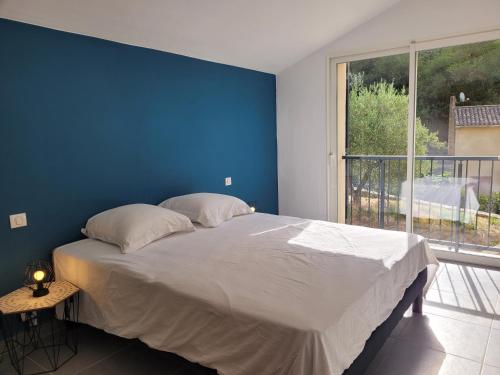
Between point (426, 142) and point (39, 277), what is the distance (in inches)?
146

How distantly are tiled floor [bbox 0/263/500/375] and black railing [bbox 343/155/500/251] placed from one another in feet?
3.50

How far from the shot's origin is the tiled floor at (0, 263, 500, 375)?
2232mm

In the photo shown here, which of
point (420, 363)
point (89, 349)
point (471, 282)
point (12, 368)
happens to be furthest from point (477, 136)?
point (12, 368)

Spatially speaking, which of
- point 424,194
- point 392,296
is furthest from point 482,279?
point 392,296

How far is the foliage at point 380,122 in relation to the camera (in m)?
4.05

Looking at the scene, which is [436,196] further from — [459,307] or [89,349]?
[89,349]

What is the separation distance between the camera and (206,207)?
128 inches

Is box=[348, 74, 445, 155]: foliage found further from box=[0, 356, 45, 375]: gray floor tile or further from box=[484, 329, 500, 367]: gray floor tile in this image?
box=[0, 356, 45, 375]: gray floor tile

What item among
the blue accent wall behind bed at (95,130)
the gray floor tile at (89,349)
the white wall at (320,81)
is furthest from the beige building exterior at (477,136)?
the gray floor tile at (89,349)

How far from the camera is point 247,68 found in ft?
14.5

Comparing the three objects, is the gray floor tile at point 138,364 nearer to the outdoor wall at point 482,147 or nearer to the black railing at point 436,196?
the black railing at point 436,196

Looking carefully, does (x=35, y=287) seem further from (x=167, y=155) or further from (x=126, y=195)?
(x=167, y=155)

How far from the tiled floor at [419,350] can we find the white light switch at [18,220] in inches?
33.5

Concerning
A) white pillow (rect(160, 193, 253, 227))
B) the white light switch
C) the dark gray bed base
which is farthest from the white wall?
the white light switch
